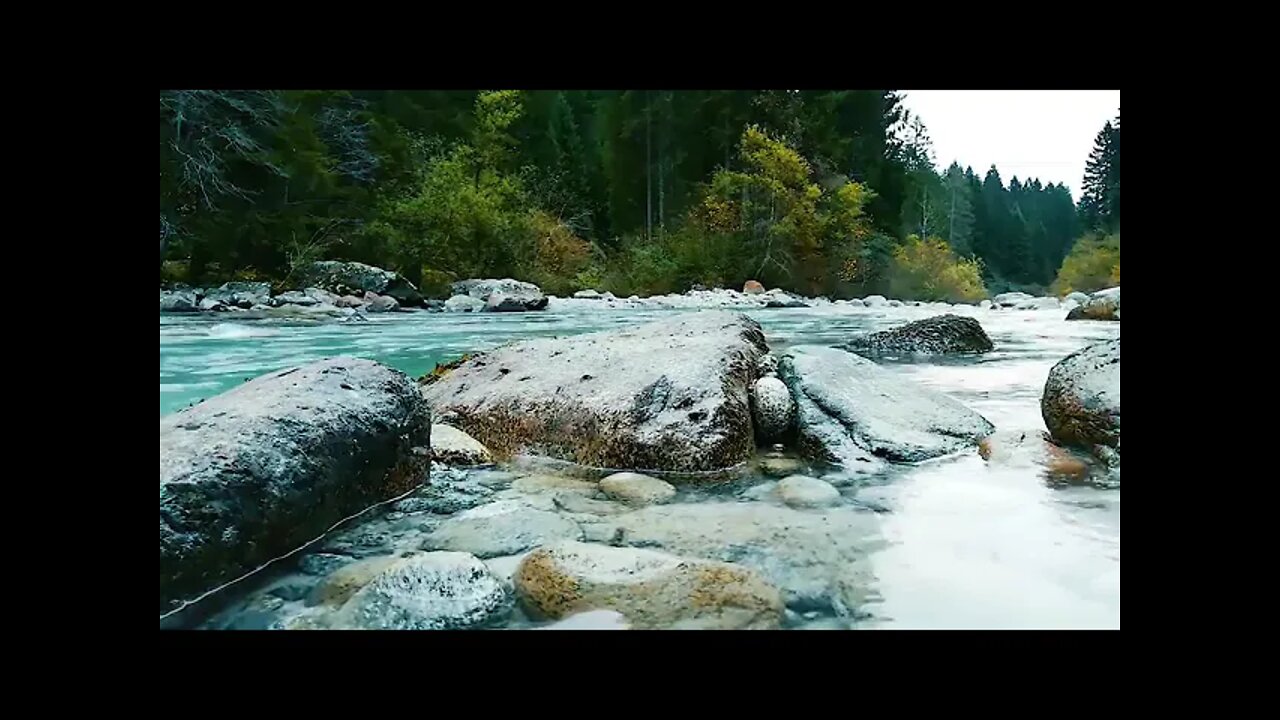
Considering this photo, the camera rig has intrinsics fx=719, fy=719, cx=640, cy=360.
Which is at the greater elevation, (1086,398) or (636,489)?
(1086,398)

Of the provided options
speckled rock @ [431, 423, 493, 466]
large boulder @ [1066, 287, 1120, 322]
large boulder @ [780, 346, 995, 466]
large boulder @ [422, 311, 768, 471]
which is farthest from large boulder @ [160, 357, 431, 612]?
large boulder @ [1066, 287, 1120, 322]

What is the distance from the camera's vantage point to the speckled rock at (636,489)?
2.14m

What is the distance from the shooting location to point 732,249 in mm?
2807

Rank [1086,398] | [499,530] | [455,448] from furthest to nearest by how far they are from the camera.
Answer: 1. [455,448]
2. [1086,398]
3. [499,530]

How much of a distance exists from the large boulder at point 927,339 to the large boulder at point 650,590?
1.41m

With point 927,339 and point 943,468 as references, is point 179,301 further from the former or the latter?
point 927,339

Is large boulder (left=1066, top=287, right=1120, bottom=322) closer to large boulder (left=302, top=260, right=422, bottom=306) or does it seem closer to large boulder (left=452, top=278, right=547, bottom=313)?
large boulder (left=452, top=278, right=547, bottom=313)

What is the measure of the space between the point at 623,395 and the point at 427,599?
1068 millimetres

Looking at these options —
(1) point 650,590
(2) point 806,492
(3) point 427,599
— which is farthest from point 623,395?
(3) point 427,599

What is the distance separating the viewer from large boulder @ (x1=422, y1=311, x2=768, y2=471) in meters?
2.39

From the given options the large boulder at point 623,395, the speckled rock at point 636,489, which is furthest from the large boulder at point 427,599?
the large boulder at point 623,395

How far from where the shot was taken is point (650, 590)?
163 cm

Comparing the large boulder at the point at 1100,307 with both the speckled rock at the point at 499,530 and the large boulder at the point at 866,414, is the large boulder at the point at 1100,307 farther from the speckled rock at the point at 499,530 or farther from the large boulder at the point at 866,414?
the speckled rock at the point at 499,530
